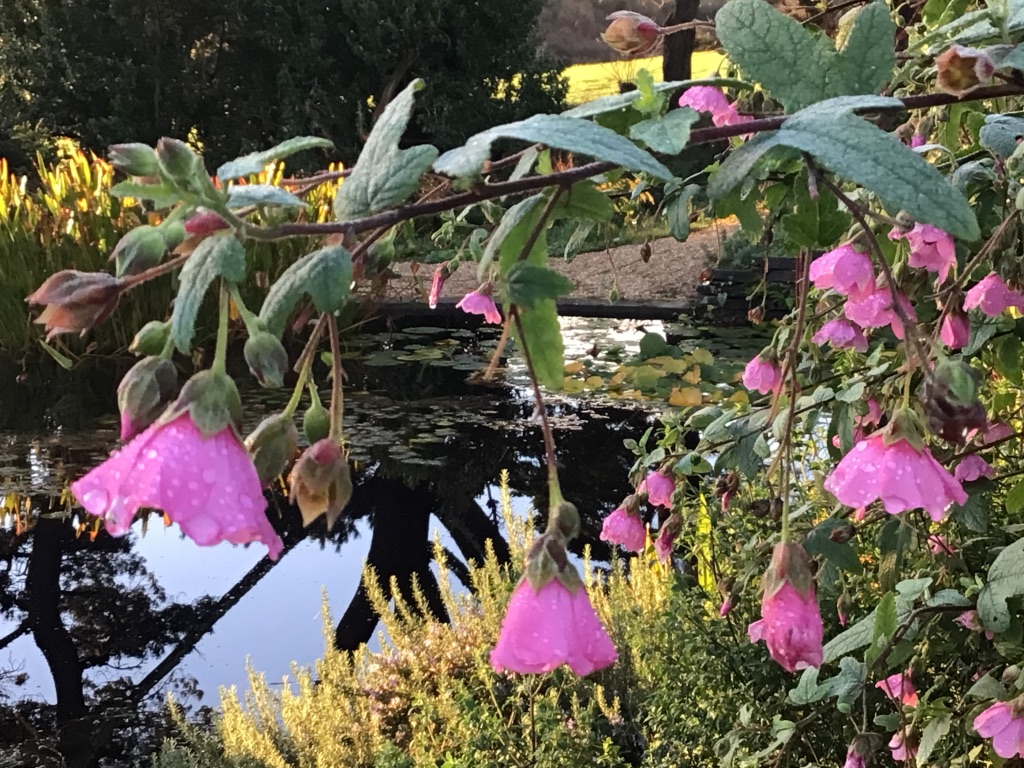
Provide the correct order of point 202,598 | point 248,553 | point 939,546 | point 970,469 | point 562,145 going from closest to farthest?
point 562,145 → point 970,469 → point 939,546 → point 202,598 → point 248,553

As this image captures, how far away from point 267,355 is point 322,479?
0.28ft

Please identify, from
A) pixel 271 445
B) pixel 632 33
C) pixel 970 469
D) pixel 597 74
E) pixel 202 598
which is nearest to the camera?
pixel 271 445

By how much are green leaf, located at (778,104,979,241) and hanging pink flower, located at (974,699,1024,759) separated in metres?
0.56

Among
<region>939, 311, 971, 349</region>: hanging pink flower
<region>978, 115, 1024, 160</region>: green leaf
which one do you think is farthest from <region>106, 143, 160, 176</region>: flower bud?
<region>939, 311, 971, 349</region>: hanging pink flower

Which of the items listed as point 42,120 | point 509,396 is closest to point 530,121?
point 509,396

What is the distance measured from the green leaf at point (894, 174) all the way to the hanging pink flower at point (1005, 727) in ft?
1.83

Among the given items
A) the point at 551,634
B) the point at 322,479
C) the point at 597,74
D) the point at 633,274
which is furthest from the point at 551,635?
the point at 597,74

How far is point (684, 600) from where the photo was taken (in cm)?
148

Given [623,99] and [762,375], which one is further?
[762,375]

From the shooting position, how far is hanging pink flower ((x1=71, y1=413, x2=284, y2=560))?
0.38m

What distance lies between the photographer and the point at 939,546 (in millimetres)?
1073

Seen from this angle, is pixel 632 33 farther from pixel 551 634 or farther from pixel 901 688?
pixel 901 688

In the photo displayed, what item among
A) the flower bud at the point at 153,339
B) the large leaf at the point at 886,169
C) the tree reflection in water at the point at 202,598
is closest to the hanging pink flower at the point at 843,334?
the large leaf at the point at 886,169

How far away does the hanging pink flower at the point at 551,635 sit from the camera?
45cm
